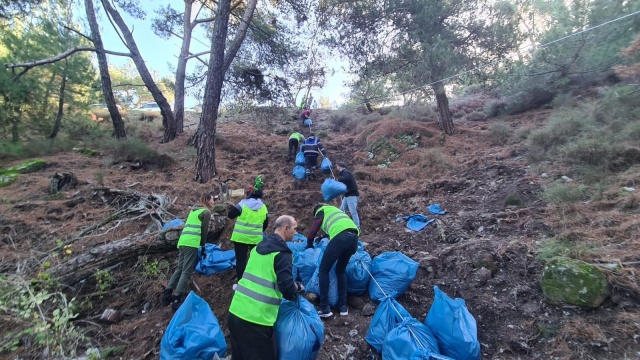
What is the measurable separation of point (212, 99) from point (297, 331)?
6.57m

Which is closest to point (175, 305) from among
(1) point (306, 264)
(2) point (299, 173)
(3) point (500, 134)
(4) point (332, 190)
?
(1) point (306, 264)

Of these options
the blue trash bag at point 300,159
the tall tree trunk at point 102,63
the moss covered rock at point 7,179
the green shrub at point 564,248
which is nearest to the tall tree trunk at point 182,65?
the tall tree trunk at point 102,63

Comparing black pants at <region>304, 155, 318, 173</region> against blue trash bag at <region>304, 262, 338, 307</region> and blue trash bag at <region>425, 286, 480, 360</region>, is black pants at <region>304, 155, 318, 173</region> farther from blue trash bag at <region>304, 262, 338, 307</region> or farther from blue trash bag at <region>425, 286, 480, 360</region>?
blue trash bag at <region>425, 286, 480, 360</region>

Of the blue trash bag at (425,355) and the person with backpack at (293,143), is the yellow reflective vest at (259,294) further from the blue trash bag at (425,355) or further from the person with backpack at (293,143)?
the person with backpack at (293,143)

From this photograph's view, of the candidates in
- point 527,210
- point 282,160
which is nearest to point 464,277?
point 527,210

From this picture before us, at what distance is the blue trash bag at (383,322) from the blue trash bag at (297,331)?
575 millimetres

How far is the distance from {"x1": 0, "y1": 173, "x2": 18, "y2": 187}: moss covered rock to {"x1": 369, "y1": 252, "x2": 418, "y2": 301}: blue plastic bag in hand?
328 inches

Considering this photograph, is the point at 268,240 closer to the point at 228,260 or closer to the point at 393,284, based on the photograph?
the point at 393,284

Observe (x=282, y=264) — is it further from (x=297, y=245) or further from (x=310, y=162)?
(x=310, y=162)

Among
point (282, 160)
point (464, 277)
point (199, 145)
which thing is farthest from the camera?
point (282, 160)

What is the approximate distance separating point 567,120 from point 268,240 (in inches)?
299

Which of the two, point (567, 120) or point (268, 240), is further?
point (567, 120)

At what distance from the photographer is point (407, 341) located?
2.46 metres

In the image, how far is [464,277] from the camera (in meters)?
3.73
